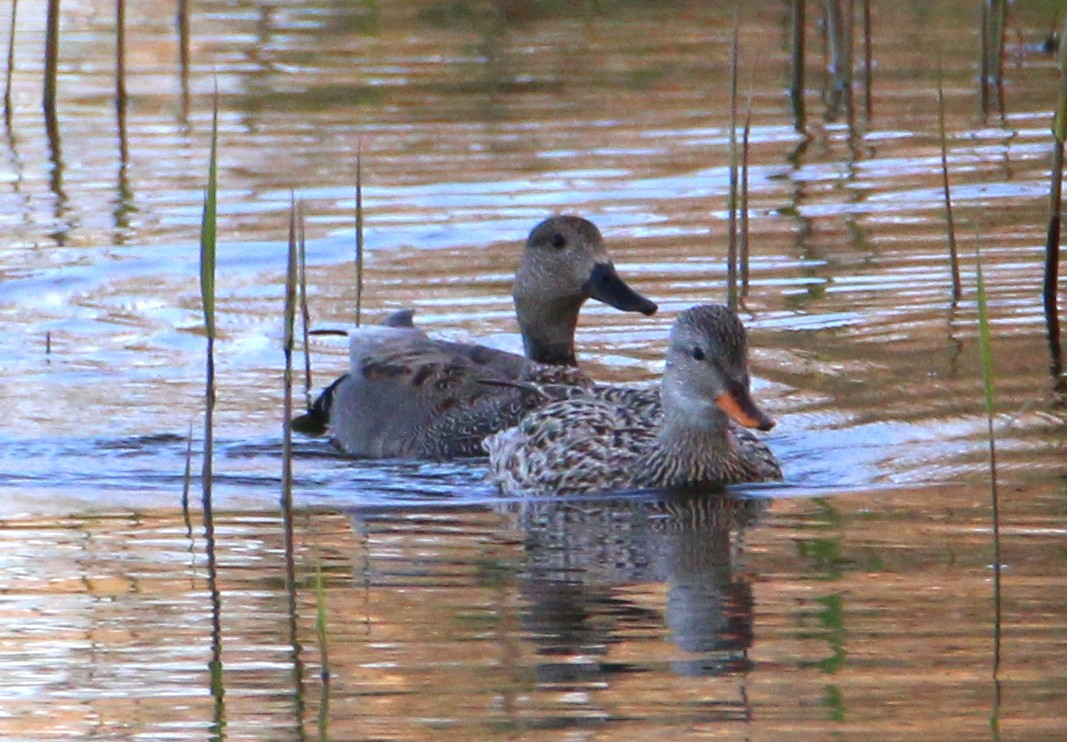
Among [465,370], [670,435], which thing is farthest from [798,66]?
[670,435]

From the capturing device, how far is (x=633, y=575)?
6.60m

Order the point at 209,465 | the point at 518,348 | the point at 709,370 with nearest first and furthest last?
the point at 209,465 → the point at 709,370 → the point at 518,348

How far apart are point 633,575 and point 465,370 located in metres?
2.90

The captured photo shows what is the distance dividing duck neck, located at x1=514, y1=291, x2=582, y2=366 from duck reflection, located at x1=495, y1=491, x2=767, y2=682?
182 centimetres

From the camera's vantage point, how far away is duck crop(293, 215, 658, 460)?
9.23 m

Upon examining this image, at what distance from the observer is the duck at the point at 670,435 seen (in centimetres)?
785

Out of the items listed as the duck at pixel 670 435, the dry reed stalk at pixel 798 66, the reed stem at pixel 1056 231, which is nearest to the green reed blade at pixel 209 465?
the duck at pixel 670 435

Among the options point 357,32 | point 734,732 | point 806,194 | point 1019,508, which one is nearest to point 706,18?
point 357,32

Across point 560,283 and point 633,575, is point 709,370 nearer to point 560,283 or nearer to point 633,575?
point 633,575

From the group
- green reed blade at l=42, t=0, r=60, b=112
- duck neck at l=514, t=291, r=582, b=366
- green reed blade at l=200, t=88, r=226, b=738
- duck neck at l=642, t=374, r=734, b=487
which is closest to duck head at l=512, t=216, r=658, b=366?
duck neck at l=514, t=291, r=582, b=366

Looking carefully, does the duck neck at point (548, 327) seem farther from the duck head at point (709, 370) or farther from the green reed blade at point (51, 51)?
the green reed blade at point (51, 51)

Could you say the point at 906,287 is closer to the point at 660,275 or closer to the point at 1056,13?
the point at 660,275

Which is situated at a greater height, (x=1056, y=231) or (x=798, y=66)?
(x=798, y=66)

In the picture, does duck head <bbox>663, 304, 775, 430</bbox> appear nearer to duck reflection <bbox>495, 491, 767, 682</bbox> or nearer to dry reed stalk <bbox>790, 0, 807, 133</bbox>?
duck reflection <bbox>495, 491, 767, 682</bbox>
